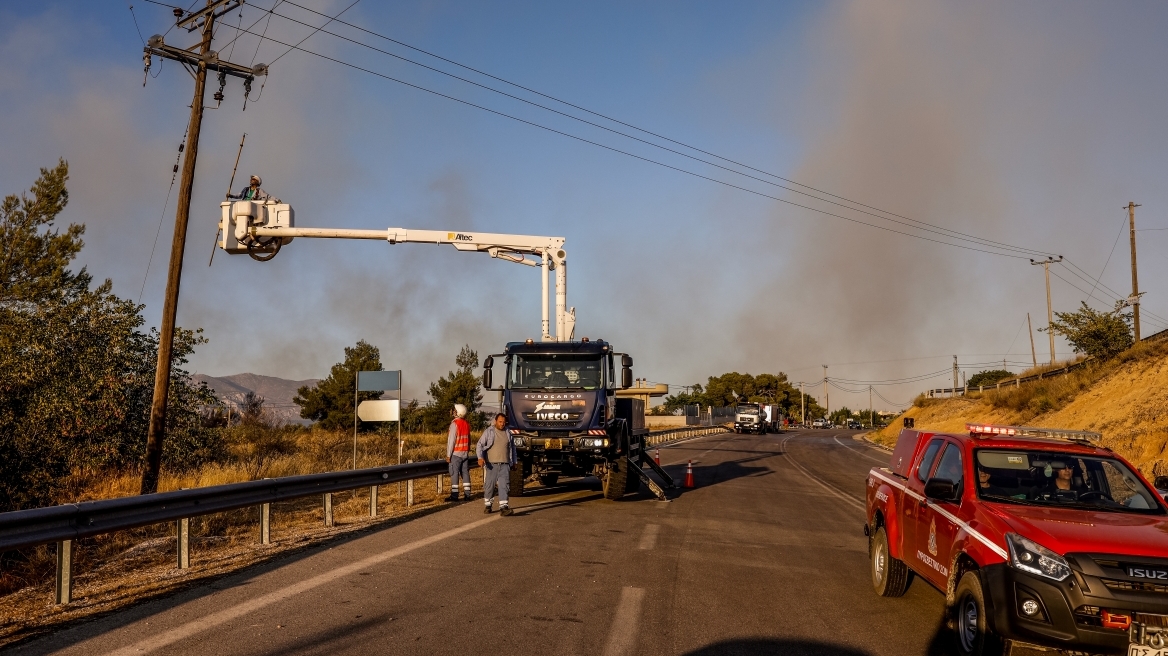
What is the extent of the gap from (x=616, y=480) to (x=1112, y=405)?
2420 cm

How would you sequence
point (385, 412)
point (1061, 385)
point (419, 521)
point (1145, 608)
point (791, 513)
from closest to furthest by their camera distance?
point (1145, 608)
point (419, 521)
point (791, 513)
point (385, 412)
point (1061, 385)

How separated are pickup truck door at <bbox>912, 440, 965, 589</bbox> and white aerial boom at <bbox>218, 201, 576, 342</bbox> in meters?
13.1

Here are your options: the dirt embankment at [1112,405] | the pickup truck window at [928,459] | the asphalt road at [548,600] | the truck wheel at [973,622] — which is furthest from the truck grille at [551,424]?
the dirt embankment at [1112,405]

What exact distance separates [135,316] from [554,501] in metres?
11.6

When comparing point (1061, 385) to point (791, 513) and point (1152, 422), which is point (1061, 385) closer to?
point (1152, 422)

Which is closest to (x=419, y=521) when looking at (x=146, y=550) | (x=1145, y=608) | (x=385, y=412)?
(x=146, y=550)

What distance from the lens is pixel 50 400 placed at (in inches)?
669

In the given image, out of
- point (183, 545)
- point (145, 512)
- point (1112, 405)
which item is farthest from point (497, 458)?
point (1112, 405)

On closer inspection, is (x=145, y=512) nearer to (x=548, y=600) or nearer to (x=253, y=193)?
(x=548, y=600)

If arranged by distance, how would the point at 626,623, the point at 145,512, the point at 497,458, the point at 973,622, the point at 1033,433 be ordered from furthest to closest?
the point at 497,458 < the point at 145,512 < the point at 1033,433 < the point at 626,623 < the point at 973,622

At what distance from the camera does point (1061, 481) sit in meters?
6.85

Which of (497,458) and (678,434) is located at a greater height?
(497,458)

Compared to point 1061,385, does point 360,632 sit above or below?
below

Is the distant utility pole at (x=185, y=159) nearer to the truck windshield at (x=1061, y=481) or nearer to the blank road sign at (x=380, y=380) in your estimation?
the blank road sign at (x=380, y=380)
